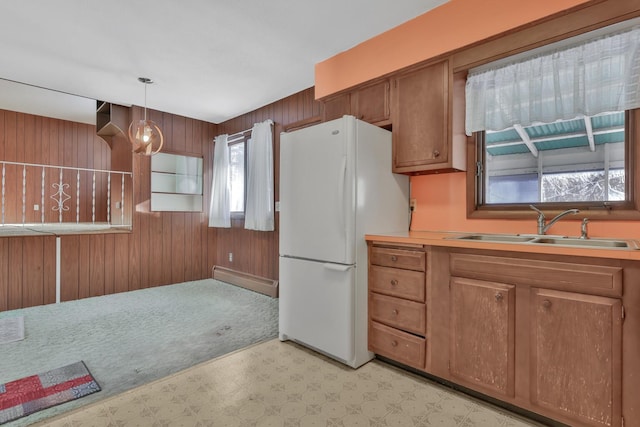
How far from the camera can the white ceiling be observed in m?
2.19

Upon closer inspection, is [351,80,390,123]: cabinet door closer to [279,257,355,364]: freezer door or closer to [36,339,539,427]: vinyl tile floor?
[279,257,355,364]: freezer door

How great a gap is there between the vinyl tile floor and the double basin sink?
93 cm

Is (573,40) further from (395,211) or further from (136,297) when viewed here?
(136,297)

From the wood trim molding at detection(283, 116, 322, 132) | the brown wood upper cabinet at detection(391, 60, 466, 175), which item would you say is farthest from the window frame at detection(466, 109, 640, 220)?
the wood trim molding at detection(283, 116, 322, 132)

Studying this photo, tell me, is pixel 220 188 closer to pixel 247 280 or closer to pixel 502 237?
pixel 247 280

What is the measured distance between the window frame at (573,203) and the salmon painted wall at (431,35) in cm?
67

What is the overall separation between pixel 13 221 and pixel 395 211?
6.22 metres

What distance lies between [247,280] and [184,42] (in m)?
2.88

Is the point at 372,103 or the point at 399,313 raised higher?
the point at 372,103

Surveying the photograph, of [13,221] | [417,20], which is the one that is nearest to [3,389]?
[417,20]

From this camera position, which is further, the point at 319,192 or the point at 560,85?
the point at 319,192

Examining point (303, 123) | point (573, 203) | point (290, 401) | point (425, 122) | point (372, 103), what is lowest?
point (290, 401)

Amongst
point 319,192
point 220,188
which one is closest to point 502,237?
point 319,192

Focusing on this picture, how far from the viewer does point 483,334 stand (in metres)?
1.64
